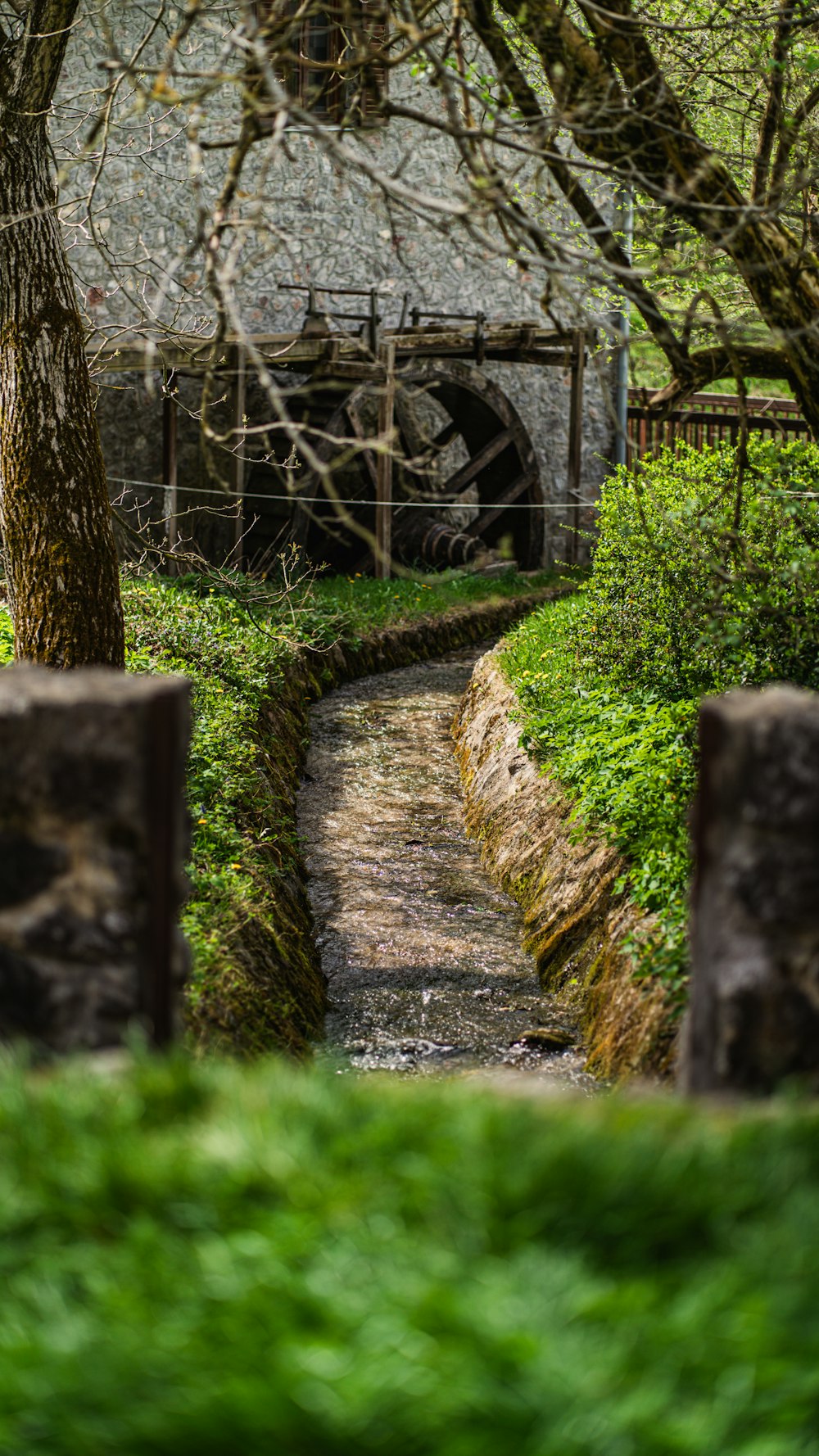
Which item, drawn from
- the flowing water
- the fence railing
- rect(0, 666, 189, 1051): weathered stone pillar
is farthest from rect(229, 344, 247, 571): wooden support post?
rect(0, 666, 189, 1051): weathered stone pillar

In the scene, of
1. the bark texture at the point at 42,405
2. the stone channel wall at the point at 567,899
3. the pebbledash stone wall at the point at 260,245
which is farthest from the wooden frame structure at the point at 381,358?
the bark texture at the point at 42,405

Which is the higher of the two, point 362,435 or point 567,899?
point 362,435

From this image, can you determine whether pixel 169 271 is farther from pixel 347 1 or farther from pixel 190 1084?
pixel 190 1084

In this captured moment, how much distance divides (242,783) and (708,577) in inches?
93.8

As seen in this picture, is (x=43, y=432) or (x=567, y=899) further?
(x=567, y=899)

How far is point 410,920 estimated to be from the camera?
6.55m

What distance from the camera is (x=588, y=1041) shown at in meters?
5.15

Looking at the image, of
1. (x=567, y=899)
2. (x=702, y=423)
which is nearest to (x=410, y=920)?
(x=567, y=899)

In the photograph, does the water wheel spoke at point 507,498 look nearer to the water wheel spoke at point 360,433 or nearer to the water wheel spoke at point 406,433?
the water wheel spoke at point 406,433

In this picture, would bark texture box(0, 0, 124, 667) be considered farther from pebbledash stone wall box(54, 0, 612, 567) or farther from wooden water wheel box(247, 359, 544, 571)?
pebbledash stone wall box(54, 0, 612, 567)

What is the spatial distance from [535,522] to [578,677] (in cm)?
862

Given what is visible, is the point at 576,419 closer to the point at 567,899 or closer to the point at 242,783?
the point at 242,783

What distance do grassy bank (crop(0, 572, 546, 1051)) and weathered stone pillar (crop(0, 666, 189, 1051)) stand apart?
1.35 metres

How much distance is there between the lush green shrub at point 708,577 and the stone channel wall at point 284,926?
189 centimetres
